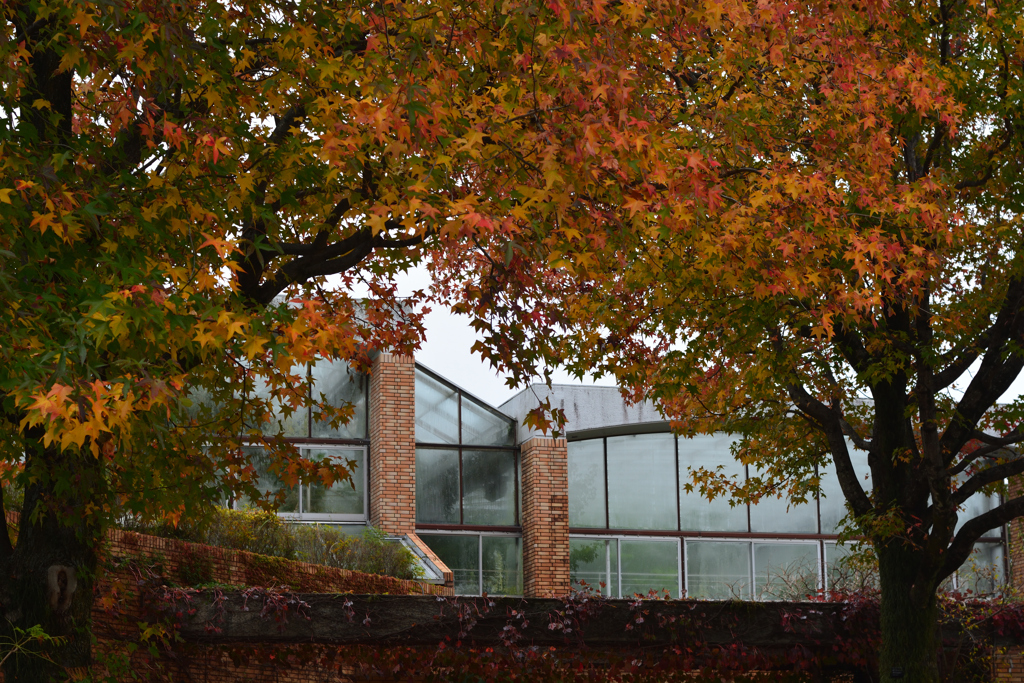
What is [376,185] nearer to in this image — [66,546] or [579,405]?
[66,546]

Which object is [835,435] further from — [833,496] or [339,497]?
[833,496]

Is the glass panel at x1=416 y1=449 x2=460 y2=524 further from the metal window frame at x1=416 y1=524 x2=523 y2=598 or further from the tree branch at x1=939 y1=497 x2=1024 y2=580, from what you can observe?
the tree branch at x1=939 y1=497 x2=1024 y2=580

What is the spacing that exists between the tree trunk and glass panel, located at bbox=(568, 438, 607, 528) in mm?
11151

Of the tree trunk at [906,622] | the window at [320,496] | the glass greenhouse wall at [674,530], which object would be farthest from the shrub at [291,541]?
the tree trunk at [906,622]

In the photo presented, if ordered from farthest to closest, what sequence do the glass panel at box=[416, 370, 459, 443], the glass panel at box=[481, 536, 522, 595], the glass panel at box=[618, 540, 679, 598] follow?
the glass panel at box=[618, 540, 679, 598] → the glass panel at box=[416, 370, 459, 443] → the glass panel at box=[481, 536, 522, 595]

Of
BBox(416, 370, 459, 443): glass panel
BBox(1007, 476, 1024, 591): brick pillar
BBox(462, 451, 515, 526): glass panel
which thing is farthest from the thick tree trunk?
BBox(1007, 476, 1024, 591): brick pillar

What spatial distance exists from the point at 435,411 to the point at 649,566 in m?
5.93

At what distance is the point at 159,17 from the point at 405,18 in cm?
160

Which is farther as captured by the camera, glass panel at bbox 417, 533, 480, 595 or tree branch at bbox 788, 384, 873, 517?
glass panel at bbox 417, 533, 480, 595

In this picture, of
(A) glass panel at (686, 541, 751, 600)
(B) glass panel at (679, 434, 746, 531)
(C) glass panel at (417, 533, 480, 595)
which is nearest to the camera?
(C) glass panel at (417, 533, 480, 595)

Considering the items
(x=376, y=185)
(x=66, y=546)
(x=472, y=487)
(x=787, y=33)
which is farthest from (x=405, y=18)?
(x=472, y=487)

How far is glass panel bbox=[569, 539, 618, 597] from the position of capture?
22.2 meters

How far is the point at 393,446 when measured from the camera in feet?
66.4

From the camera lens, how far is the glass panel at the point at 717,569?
74.2 feet
